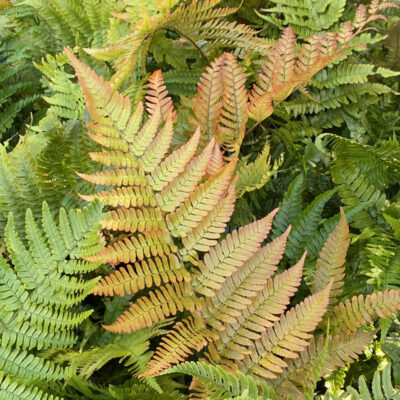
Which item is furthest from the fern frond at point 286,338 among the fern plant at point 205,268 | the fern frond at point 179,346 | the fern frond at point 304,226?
the fern frond at point 304,226

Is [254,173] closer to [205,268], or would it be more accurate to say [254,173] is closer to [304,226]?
[304,226]

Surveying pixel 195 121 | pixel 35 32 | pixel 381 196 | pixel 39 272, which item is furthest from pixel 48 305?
pixel 35 32

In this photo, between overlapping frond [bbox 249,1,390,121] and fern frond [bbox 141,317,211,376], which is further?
overlapping frond [bbox 249,1,390,121]

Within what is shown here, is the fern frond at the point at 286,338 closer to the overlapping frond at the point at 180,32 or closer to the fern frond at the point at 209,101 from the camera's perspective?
the fern frond at the point at 209,101

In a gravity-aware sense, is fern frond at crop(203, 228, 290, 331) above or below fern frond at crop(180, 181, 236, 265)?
below

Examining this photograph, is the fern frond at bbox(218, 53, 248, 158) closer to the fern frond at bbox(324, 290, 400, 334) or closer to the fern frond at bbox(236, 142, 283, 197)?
the fern frond at bbox(236, 142, 283, 197)

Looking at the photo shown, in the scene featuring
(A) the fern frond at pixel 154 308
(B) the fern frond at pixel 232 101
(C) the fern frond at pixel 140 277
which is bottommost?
(A) the fern frond at pixel 154 308

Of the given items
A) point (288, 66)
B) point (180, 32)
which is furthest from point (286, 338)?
point (180, 32)

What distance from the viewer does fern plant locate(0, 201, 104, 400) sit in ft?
3.56

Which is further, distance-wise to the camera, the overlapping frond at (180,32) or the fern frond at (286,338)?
the overlapping frond at (180,32)

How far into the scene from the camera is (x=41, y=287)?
1.11 meters

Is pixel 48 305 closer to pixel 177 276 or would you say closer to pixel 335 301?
pixel 177 276

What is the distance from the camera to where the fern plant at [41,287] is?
3.56ft

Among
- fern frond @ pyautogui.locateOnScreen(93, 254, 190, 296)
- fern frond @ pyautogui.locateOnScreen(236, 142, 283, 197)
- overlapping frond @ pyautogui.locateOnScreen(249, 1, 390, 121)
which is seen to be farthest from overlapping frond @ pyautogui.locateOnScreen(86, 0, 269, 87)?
fern frond @ pyautogui.locateOnScreen(93, 254, 190, 296)
